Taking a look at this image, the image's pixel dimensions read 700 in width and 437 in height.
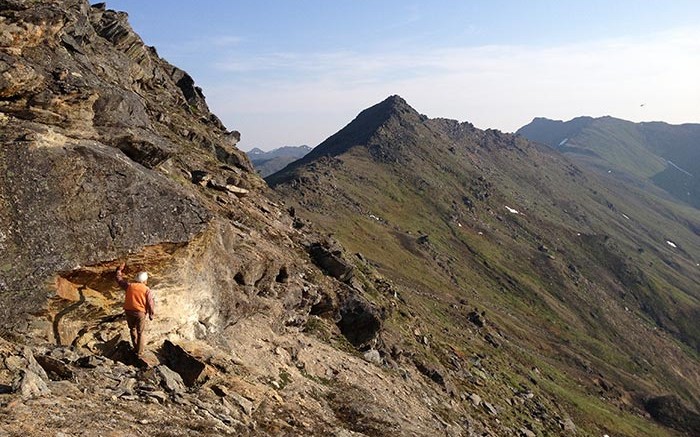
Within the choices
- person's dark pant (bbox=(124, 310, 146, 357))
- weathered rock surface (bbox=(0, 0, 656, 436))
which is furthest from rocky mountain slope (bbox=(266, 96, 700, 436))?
person's dark pant (bbox=(124, 310, 146, 357))

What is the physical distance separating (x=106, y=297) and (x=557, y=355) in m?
132

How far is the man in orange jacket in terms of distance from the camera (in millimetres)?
19375

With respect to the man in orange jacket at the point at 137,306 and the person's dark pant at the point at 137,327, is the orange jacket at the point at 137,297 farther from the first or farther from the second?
the person's dark pant at the point at 137,327

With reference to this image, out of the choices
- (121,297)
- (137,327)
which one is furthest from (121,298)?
(137,327)

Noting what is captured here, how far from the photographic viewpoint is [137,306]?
19.4 m

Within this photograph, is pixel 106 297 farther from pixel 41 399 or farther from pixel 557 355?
pixel 557 355

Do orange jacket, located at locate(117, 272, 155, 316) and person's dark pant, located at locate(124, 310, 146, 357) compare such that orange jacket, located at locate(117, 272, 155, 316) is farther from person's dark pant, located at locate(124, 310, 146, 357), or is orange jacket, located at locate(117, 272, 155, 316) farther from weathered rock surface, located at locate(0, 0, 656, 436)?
weathered rock surface, located at locate(0, 0, 656, 436)

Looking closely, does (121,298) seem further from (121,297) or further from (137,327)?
(137,327)

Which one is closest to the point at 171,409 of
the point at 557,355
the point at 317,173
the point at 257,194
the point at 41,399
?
the point at 41,399

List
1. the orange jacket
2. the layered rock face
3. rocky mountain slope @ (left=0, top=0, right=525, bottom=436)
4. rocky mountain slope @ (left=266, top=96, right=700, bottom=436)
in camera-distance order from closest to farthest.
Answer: rocky mountain slope @ (left=0, top=0, right=525, bottom=436) → the layered rock face → the orange jacket → rocky mountain slope @ (left=266, top=96, right=700, bottom=436)

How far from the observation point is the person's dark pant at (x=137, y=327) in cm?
1944

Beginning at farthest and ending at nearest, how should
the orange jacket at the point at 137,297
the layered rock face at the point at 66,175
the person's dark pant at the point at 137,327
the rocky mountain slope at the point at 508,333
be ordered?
the rocky mountain slope at the point at 508,333 → the person's dark pant at the point at 137,327 → the orange jacket at the point at 137,297 → the layered rock face at the point at 66,175

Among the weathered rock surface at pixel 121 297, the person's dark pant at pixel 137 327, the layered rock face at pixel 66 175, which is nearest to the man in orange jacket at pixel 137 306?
the person's dark pant at pixel 137 327

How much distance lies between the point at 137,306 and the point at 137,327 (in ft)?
3.22
